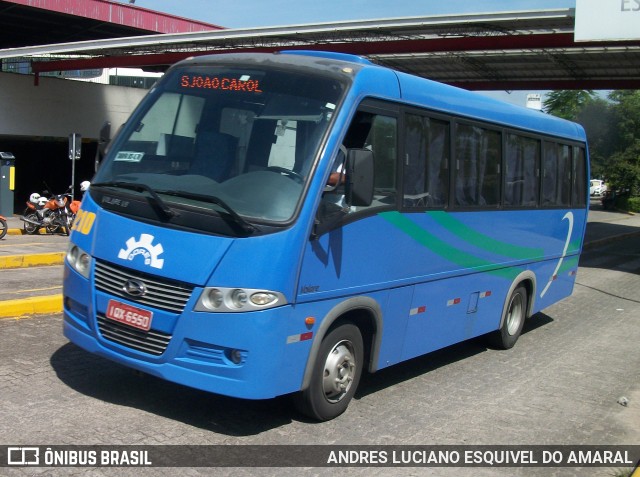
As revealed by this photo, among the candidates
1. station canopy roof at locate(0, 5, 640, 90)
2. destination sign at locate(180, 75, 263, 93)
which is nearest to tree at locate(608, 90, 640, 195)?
station canopy roof at locate(0, 5, 640, 90)

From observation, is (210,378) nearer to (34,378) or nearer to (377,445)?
(377,445)

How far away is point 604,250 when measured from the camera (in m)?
24.5

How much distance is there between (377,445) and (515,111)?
4876 mm

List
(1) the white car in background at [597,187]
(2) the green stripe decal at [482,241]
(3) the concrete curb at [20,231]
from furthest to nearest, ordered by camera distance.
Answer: (1) the white car in background at [597,187], (3) the concrete curb at [20,231], (2) the green stripe decal at [482,241]

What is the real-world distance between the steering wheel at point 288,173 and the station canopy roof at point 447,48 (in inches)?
520

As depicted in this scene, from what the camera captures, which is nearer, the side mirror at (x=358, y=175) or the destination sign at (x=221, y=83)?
the side mirror at (x=358, y=175)

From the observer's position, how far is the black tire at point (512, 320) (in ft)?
30.2

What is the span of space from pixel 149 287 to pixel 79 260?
0.88 meters

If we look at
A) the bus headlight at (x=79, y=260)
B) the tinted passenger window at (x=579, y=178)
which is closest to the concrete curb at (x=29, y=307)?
the bus headlight at (x=79, y=260)

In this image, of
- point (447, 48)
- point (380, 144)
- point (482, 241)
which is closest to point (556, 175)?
point (482, 241)

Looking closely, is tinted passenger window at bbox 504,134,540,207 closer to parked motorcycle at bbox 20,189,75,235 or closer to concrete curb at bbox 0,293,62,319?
concrete curb at bbox 0,293,62,319

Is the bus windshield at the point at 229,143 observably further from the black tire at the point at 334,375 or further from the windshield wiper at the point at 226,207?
the black tire at the point at 334,375

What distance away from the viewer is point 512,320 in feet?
31.2

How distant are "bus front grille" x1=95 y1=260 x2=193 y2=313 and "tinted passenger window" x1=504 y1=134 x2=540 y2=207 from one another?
15.5 ft
